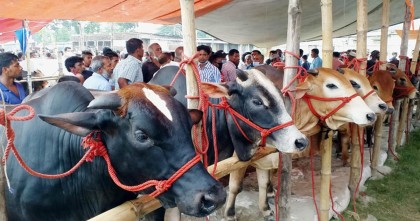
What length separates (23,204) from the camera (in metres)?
2.05

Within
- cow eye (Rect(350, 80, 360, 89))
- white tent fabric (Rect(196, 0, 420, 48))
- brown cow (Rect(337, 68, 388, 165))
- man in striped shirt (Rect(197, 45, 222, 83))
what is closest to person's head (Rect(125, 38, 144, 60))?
man in striped shirt (Rect(197, 45, 222, 83))

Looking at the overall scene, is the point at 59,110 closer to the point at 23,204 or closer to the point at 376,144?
the point at 23,204

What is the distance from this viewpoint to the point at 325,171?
348 cm

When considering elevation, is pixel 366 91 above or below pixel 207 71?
below

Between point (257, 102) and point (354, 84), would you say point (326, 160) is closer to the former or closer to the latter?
point (354, 84)

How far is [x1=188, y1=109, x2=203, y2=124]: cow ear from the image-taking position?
6.54 feet

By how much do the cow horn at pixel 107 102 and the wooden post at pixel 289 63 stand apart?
1.53 m

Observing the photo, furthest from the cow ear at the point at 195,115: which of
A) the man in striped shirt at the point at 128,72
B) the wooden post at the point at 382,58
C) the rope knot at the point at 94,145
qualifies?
the wooden post at the point at 382,58

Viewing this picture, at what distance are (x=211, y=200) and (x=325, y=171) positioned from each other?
221cm

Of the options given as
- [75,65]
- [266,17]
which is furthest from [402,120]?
[75,65]

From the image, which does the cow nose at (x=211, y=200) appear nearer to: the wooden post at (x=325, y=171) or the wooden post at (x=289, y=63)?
the wooden post at (x=289, y=63)

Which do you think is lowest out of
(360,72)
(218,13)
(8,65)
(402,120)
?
(402,120)

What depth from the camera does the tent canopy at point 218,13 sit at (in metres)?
4.40

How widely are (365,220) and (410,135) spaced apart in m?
4.52
